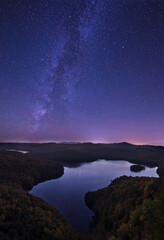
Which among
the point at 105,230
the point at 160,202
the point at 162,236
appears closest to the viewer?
the point at 162,236

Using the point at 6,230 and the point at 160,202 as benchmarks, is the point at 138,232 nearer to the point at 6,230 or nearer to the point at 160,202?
the point at 160,202

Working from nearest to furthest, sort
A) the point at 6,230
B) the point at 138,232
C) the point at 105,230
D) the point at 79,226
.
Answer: the point at 138,232
the point at 6,230
the point at 105,230
the point at 79,226

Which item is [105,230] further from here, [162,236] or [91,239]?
[162,236]

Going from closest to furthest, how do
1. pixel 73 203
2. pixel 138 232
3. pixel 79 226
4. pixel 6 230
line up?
pixel 138 232
pixel 6 230
pixel 79 226
pixel 73 203

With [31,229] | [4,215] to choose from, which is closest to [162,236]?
[31,229]

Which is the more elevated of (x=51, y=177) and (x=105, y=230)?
(x=105, y=230)

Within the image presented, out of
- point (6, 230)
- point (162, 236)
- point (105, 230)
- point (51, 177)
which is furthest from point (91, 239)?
point (51, 177)

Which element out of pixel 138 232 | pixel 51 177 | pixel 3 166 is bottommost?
pixel 51 177

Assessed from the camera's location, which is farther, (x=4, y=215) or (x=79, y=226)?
(x=79, y=226)

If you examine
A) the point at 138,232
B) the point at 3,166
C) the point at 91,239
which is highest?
the point at 138,232
